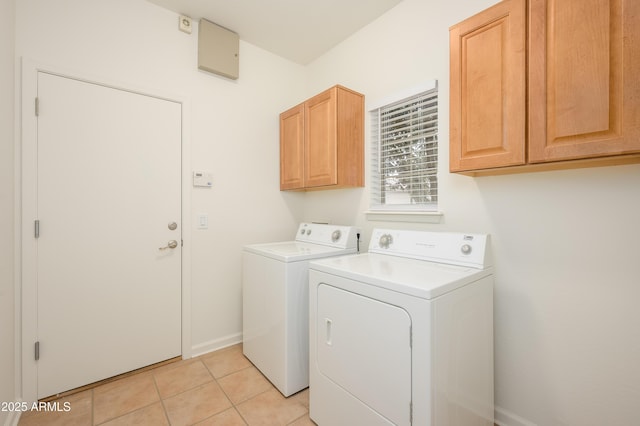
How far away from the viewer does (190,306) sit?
7.54 feet

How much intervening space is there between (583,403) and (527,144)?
1238 millimetres

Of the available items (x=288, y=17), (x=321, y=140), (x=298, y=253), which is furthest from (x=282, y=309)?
(x=288, y=17)

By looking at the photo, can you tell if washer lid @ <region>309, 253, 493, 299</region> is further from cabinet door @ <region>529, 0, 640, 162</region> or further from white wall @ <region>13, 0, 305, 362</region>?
white wall @ <region>13, 0, 305, 362</region>

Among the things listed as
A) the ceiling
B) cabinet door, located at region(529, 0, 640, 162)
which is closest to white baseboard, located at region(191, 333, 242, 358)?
cabinet door, located at region(529, 0, 640, 162)

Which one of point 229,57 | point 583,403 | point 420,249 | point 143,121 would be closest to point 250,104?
point 229,57

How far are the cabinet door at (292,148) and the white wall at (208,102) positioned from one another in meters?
0.10

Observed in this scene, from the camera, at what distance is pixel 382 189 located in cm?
229

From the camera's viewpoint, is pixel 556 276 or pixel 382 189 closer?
pixel 556 276

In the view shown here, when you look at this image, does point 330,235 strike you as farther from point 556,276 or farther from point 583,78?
point 583,78

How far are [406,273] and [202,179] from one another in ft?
5.93

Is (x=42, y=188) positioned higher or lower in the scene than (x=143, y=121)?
lower

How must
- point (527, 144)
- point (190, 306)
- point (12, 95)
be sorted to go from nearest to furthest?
1. point (527, 144)
2. point (12, 95)
3. point (190, 306)

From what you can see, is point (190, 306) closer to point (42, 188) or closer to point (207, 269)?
point (207, 269)

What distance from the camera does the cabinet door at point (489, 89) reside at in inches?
48.6
